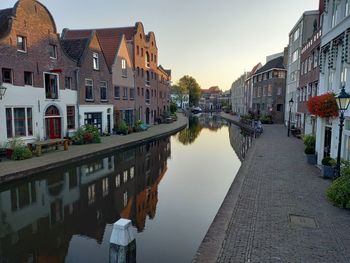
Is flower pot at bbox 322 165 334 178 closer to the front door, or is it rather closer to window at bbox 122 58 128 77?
the front door

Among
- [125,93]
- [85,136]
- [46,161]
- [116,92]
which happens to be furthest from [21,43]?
[125,93]

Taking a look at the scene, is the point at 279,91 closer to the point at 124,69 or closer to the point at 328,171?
the point at 124,69

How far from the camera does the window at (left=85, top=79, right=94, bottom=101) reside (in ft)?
84.2

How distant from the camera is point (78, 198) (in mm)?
10922

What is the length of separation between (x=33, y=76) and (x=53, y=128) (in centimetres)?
422

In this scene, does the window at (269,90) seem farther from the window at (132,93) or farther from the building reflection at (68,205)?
the building reflection at (68,205)

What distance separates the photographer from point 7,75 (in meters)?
17.6

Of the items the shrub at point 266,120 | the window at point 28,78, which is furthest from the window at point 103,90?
the shrub at point 266,120

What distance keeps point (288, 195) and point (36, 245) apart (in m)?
8.27

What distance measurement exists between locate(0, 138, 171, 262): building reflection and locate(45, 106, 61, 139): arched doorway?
6.79 meters

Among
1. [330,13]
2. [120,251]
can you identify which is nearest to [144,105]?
[330,13]

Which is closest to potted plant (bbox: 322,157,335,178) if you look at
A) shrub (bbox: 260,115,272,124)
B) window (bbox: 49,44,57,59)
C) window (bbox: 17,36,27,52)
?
window (bbox: 17,36,27,52)

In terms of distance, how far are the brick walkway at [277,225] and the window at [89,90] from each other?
1841cm

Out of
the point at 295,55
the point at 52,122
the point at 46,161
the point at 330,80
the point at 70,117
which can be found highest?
the point at 295,55
